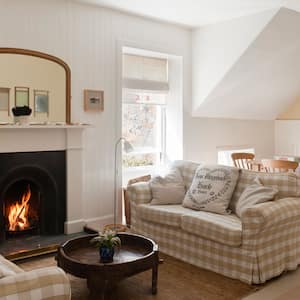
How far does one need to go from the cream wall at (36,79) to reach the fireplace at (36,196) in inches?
16.9

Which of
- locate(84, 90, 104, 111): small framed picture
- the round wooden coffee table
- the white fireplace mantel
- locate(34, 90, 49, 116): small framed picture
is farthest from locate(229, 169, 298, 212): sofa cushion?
locate(34, 90, 49, 116): small framed picture

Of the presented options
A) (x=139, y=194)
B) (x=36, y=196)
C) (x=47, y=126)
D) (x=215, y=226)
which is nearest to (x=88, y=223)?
(x=36, y=196)

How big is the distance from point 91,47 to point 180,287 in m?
2.79

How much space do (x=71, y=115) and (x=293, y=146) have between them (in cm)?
412

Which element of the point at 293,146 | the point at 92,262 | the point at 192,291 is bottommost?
the point at 192,291

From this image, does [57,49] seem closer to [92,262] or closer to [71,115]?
[71,115]

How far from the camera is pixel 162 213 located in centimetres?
402

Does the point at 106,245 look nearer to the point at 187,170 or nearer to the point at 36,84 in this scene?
the point at 187,170

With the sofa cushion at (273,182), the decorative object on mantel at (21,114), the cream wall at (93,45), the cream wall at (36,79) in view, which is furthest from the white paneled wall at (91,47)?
the sofa cushion at (273,182)

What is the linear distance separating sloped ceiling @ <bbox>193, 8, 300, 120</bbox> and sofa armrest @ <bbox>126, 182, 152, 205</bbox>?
186cm

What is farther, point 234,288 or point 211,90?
point 211,90

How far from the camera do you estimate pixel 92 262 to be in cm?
302

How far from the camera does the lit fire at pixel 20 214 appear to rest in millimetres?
4332

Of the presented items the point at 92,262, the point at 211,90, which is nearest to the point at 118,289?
the point at 92,262
